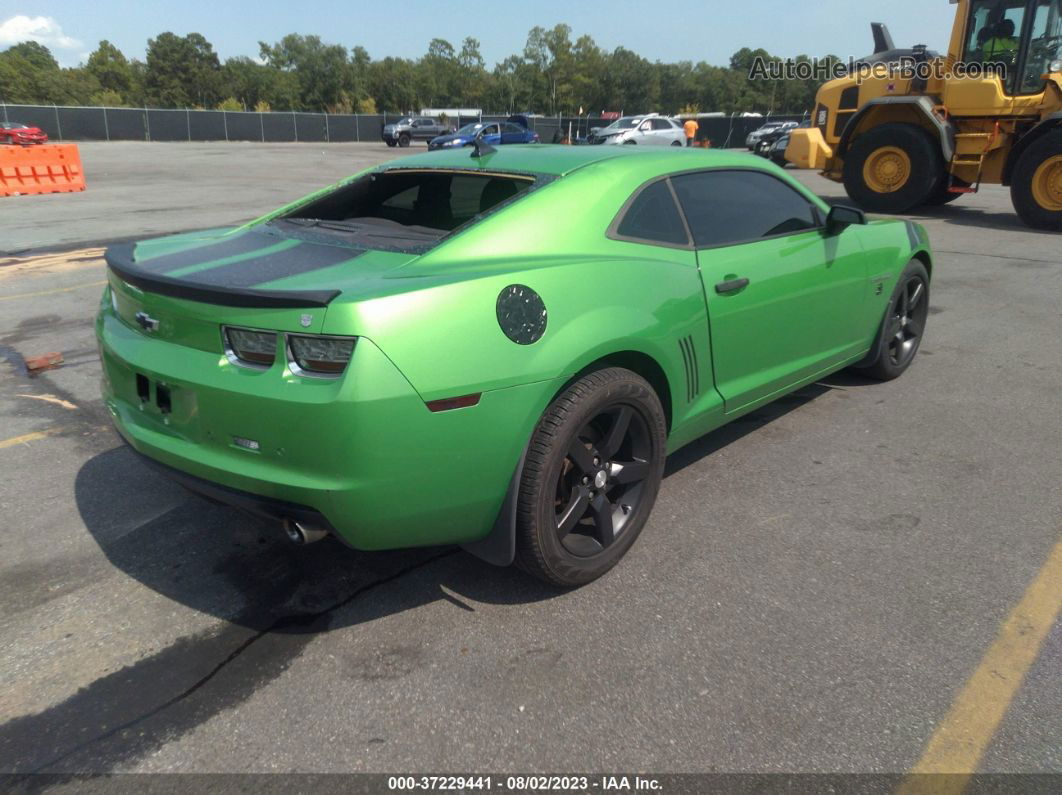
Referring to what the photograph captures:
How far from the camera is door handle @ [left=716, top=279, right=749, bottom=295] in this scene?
3.29m

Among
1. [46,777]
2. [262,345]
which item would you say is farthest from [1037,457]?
[46,777]

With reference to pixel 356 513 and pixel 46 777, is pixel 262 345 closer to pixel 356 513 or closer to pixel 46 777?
pixel 356 513

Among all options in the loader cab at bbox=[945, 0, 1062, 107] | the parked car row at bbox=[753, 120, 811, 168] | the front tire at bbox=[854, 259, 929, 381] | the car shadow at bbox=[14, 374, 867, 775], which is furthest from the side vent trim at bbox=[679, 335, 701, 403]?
the parked car row at bbox=[753, 120, 811, 168]

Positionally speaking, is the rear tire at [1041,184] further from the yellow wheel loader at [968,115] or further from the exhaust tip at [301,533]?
the exhaust tip at [301,533]

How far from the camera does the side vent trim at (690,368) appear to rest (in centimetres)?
312

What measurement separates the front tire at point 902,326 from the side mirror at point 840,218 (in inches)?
33.9

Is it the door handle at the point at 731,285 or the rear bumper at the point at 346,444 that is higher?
the door handle at the point at 731,285

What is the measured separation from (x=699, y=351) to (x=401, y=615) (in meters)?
1.52

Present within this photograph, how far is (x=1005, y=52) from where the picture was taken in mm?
11680

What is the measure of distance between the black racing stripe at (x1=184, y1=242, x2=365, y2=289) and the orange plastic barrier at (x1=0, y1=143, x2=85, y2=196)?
16177 mm

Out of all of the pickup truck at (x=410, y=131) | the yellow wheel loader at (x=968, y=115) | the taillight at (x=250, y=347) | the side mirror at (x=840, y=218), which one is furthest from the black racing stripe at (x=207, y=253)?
the pickup truck at (x=410, y=131)

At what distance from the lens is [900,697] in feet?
7.70

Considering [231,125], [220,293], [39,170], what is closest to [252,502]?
[220,293]

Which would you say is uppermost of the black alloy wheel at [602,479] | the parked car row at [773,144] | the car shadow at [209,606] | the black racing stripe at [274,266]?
the parked car row at [773,144]
